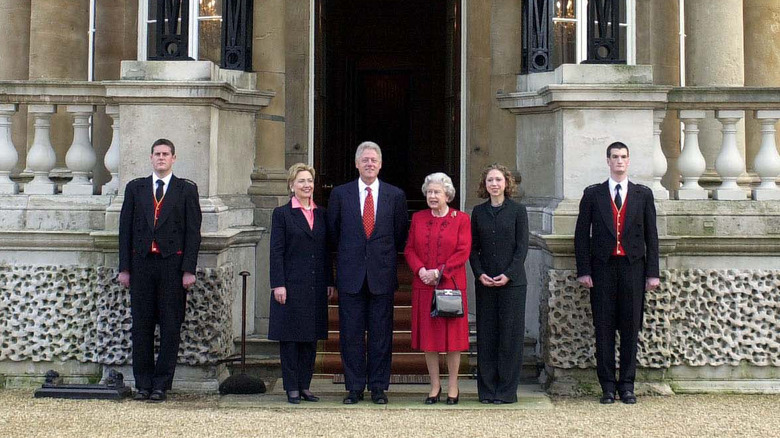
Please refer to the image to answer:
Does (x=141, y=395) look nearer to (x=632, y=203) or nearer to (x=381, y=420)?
(x=381, y=420)

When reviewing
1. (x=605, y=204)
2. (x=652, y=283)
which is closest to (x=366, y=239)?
(x=605, y=204)

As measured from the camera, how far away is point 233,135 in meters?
8.27

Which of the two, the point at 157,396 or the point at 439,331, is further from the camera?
the point at 157,396

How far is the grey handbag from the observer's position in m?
6.74

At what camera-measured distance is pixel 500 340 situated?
7020mm

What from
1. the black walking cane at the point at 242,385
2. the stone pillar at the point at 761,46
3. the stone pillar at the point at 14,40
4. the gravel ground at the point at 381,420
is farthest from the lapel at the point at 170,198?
the stone pillar at the point at 761,46

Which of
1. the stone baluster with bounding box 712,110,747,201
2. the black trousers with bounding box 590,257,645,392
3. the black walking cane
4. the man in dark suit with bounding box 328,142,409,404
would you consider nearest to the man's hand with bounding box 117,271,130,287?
the black walking cane

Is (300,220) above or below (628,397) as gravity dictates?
above

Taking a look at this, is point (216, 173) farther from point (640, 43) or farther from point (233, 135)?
point (640, 43)

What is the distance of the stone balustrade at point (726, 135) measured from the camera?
305 inches

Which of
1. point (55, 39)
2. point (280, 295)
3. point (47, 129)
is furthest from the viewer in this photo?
point (55, 39)

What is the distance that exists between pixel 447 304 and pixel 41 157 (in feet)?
11.5

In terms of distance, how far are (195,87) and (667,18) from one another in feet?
23.4

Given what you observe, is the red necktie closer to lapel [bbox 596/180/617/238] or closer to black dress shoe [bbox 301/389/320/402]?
black dress shoe [bbox 301/389/320/402]
